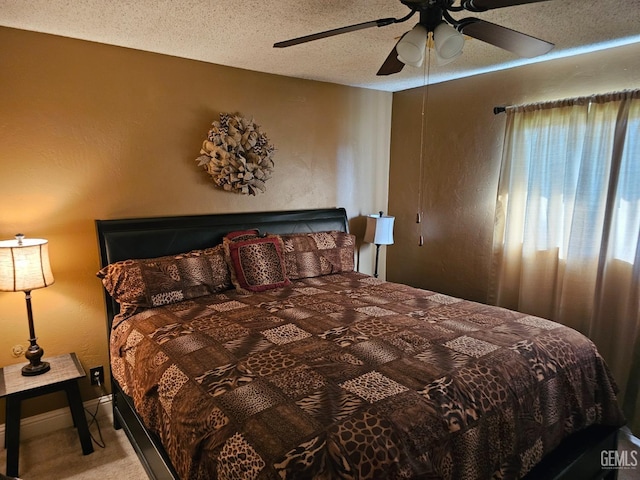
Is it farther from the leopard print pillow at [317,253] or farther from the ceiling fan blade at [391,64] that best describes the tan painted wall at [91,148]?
the ceiling fan blade at [391,64]

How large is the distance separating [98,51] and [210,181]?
1082 millimetres

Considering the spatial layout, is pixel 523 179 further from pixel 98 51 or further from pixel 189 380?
pixel 98 51

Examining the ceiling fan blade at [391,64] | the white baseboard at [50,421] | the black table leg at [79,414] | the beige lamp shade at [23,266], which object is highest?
the ceiling fan blade at [391,64]

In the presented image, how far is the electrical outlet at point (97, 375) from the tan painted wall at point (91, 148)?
0.04m

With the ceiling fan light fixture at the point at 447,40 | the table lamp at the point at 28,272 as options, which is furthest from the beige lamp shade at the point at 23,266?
the ceiling fan light fixture at the point at 447,40

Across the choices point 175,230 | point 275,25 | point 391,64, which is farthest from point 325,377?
point 275,25

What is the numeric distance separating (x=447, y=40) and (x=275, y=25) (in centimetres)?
108

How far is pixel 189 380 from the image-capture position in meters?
1.59

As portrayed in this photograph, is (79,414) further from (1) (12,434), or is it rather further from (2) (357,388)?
(2) (357,388)

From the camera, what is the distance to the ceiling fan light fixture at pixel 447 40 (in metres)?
1.55

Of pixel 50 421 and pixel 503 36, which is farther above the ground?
pixel 503 36

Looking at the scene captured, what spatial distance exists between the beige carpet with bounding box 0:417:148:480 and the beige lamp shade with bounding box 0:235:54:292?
39.7 inches

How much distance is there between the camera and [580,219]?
2.70 metres

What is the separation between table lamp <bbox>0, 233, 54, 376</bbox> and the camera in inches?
81.8
